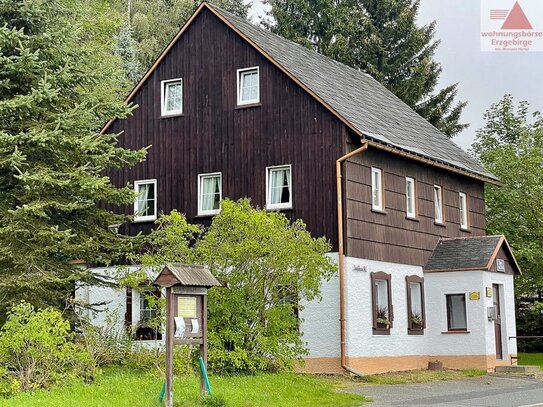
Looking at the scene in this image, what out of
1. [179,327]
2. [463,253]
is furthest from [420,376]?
[179,327]

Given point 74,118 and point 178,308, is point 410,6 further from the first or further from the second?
point 178,308

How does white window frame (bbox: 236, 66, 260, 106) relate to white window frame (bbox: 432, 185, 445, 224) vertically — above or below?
above

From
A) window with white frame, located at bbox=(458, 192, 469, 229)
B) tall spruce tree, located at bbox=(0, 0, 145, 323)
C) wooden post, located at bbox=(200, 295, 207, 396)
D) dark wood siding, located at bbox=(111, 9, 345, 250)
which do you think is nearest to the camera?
wooden post, located at bbox=(200, 295, 207, 396)

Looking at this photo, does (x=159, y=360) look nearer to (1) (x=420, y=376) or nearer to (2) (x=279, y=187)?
(2) (x=279, y=187)

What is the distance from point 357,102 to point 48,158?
38.8 ft

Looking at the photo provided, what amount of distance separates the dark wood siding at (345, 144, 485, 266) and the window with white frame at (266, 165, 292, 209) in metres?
1.90

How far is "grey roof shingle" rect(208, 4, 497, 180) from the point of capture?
2830 cm

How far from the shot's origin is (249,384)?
19.7 meters

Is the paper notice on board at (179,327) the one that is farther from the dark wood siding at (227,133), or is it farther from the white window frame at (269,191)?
the white window frame at (269,191)

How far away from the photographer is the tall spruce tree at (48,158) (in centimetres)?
2141

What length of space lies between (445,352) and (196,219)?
8681 mm

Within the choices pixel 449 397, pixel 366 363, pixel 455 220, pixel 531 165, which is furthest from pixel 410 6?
pixel 449 397

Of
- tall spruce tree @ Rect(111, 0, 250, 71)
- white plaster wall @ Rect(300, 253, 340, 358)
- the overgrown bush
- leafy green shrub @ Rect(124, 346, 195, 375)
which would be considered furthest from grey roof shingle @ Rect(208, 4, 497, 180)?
tall spruce tree @ Rect(111, 0, 250, 71)

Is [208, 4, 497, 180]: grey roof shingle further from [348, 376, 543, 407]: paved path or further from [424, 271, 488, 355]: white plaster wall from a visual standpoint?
[348, 376, 543, 407]: paved path
